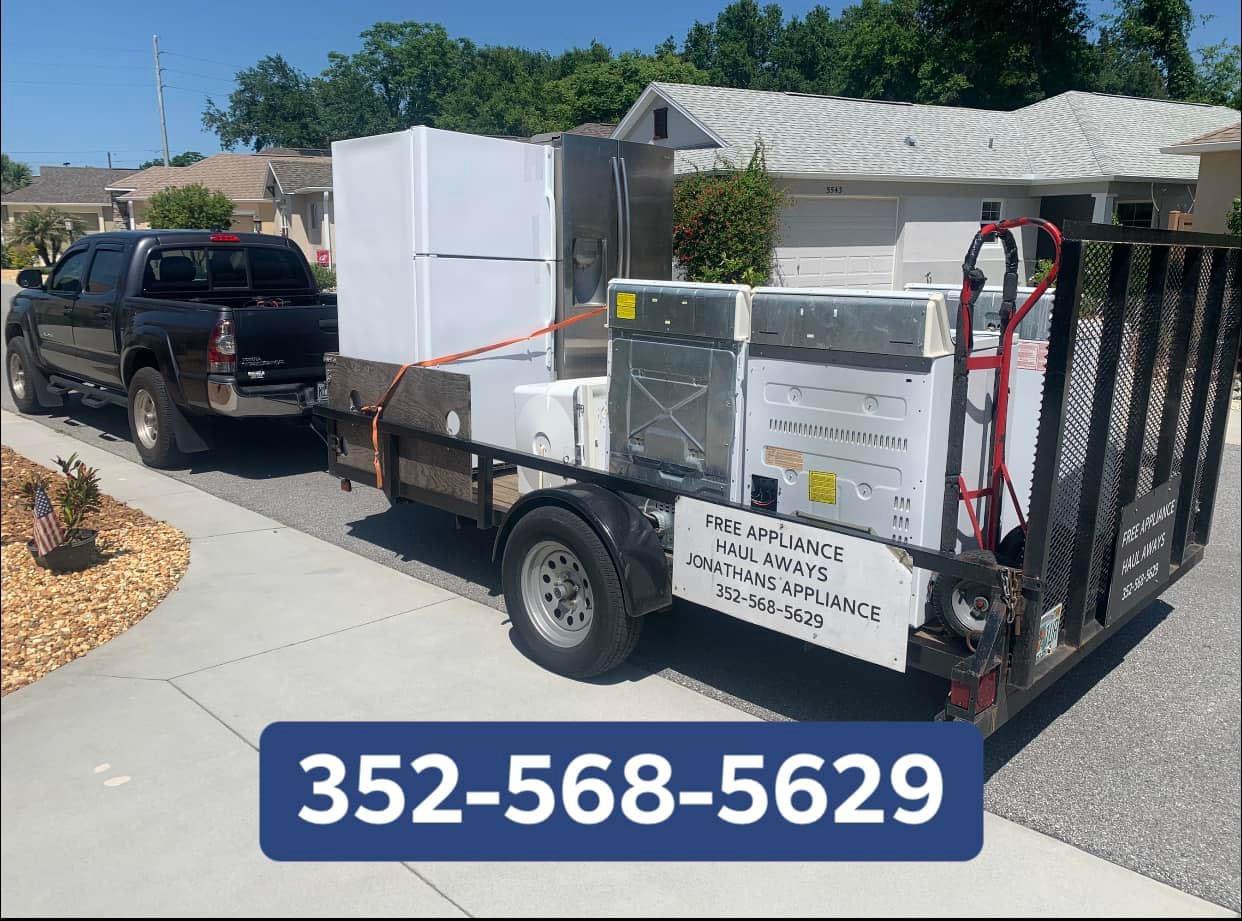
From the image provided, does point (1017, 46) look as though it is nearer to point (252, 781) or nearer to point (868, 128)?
point (868, 128)

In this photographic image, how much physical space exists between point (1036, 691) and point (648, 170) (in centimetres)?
430

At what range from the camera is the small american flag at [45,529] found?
5.87m

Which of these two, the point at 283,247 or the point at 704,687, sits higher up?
the point at 283,247

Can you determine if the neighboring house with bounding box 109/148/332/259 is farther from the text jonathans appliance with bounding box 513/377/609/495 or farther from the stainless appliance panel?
the stainless appliance panel

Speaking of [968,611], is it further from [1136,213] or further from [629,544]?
[1136,213]

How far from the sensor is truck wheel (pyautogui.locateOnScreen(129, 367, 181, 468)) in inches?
344

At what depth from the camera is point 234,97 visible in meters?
69.9

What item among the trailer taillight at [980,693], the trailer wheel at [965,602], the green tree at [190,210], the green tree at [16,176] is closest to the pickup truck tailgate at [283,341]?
the trailer wheel at [965,602]

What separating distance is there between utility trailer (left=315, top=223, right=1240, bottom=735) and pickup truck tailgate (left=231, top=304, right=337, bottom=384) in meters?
3.06

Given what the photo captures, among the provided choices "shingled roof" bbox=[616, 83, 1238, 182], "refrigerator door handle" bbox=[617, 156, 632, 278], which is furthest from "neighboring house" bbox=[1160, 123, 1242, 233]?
"refrigerator door handle" bbox=[617, 156, 632, 278]

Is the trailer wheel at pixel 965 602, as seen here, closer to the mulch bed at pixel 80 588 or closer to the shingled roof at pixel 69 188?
the mulch bed at pixel 80 588

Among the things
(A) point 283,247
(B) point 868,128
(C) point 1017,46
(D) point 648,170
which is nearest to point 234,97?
(C) point 1017,46

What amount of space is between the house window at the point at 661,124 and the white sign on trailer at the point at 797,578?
2053 cm

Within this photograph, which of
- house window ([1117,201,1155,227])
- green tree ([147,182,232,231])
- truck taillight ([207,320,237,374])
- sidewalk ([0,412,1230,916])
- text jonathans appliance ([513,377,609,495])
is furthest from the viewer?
green tree ([147,182,232,231])
